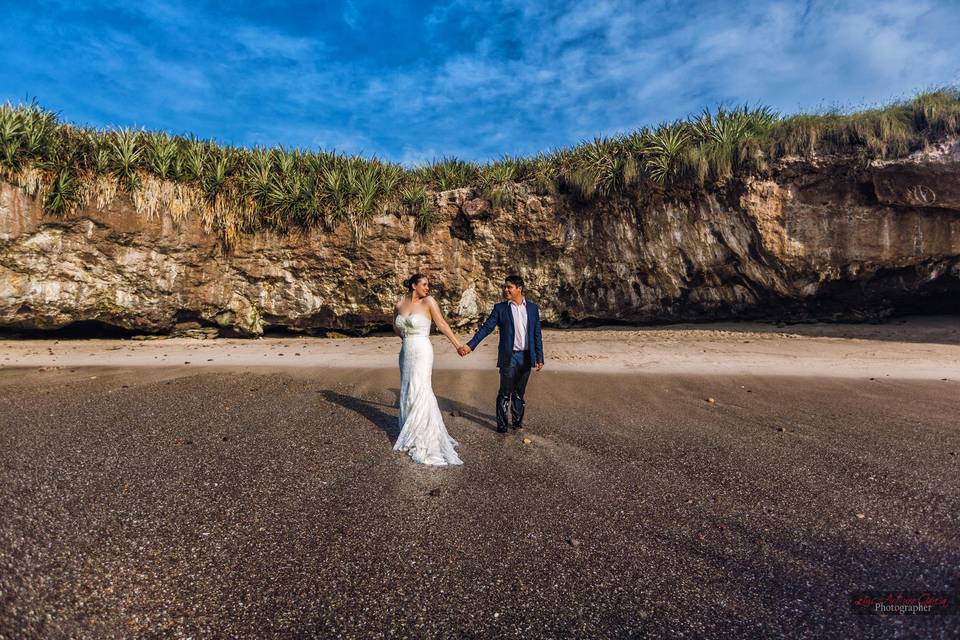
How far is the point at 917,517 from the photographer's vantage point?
3.42 m

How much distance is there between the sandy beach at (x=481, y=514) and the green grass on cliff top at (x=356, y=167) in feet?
21.9

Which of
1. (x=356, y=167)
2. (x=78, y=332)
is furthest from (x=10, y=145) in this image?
(x=356, y=167)

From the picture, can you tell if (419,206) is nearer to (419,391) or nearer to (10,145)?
(419,391)

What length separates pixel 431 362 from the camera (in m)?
5.68

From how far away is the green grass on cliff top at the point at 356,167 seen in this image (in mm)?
11547

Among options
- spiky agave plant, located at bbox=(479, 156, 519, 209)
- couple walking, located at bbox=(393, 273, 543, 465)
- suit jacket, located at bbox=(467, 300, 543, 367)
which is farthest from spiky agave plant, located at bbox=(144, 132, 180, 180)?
suit jacket, located at bbox=(467, 300, 543, 367)

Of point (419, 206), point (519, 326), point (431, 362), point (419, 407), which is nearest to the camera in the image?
point (419, 407)

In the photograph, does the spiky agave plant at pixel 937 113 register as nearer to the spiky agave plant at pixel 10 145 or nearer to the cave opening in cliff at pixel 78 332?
the cave opening in cliff at pixel 78 332

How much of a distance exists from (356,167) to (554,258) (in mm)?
6875

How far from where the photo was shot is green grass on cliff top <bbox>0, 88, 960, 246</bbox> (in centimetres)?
1155

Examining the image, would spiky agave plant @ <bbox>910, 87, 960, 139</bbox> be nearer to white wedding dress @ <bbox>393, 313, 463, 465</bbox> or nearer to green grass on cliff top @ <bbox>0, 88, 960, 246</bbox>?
green grass on cliff top @ <bbox>0, 88, 960, 246</bbox>

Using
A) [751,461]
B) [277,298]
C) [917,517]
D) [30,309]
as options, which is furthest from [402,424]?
[30,309]

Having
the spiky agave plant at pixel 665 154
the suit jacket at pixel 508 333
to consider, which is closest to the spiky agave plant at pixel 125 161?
the suit jacket at pixel 508 333

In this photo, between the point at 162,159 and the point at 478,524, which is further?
the point at 162,159
